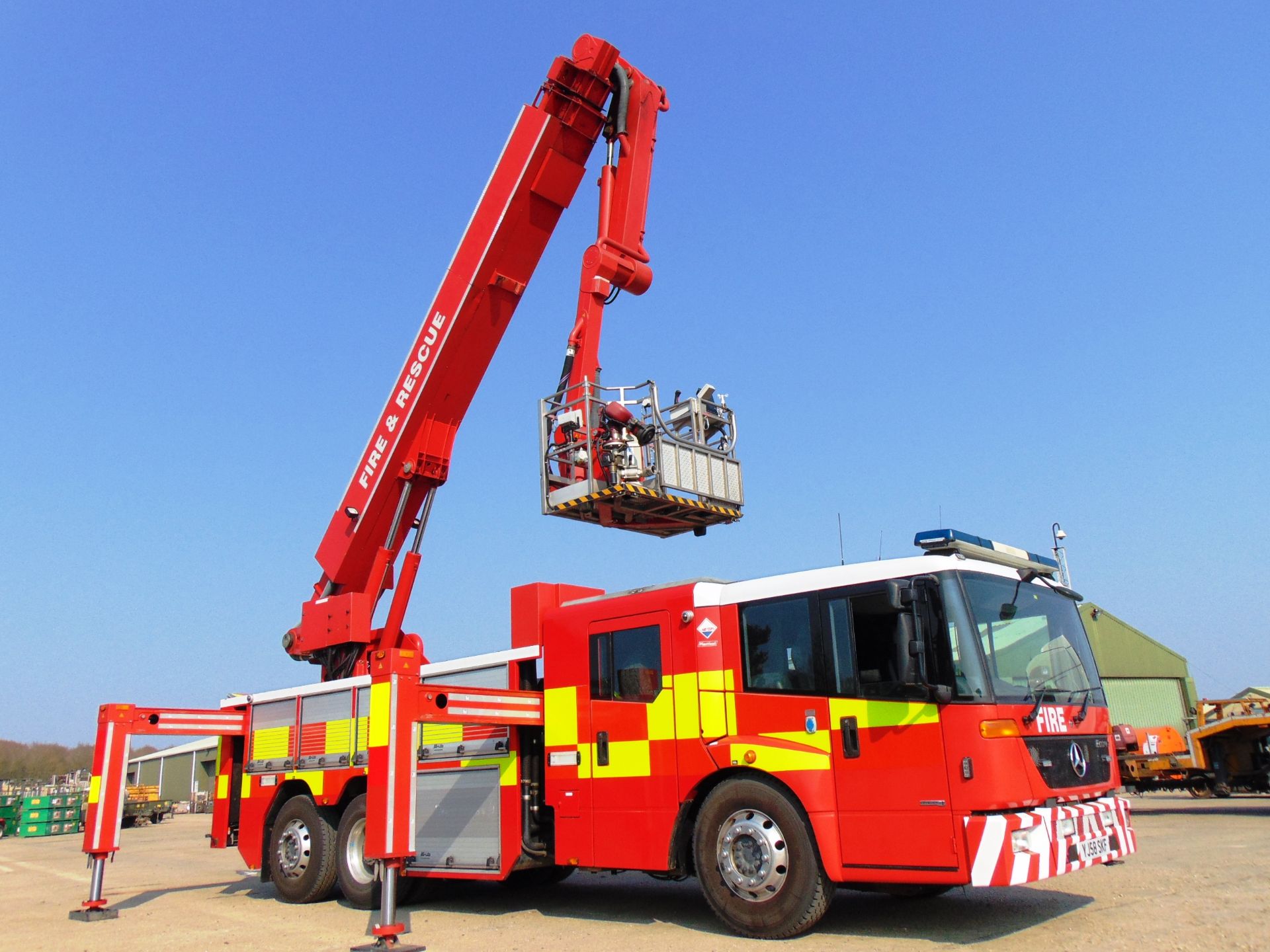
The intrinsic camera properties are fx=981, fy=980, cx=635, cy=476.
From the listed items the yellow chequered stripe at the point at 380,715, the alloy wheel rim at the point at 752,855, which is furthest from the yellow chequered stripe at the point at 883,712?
the yellow chequered stripe at the point at 380,715

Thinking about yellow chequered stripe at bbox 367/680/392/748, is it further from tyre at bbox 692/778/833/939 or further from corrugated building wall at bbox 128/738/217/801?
corrugated building wall at bbox 128/738/217/801

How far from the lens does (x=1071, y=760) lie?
7.00 meters

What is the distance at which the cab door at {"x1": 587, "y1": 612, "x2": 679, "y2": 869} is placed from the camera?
308 inches

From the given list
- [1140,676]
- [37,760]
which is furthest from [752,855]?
[37,760]

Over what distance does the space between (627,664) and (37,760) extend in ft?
261

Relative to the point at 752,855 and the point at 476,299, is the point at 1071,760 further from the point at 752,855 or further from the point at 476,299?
the point at 476,299

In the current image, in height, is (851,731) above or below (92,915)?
above

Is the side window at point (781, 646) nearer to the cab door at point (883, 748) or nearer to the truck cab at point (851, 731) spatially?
the truck cab at point (851, 731)

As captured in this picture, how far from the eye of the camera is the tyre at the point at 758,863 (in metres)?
6.74

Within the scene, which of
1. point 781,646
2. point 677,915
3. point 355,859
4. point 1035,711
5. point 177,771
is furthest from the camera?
point 177,771

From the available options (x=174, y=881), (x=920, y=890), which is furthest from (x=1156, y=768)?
(x=174, y=881)

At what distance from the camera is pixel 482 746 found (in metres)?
9.22

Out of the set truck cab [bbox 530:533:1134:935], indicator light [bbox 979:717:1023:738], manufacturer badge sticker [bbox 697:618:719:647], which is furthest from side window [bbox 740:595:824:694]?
indicator light [bbox 979:717:1023:738]

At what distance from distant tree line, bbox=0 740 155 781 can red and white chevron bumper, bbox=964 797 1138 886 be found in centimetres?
6392
